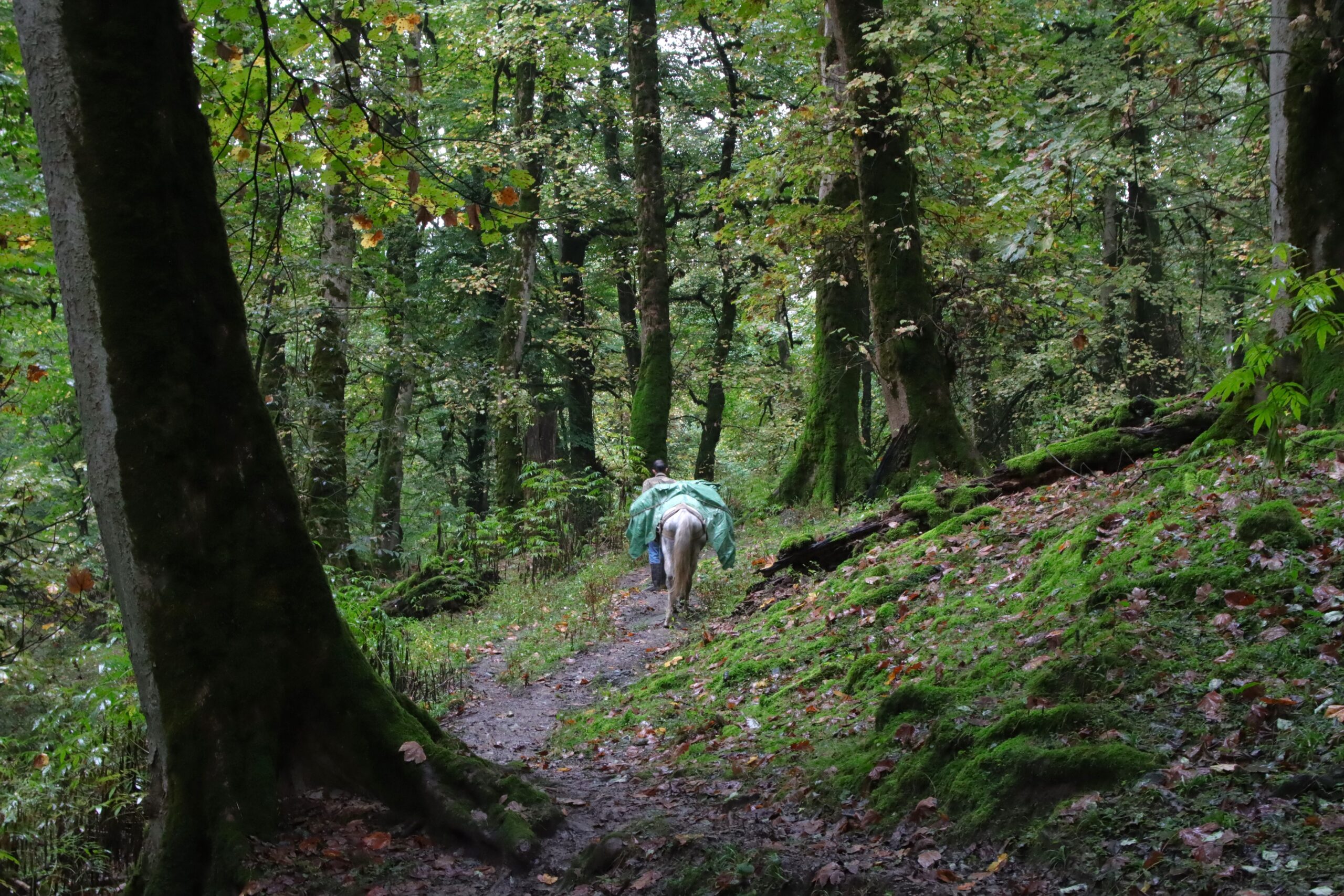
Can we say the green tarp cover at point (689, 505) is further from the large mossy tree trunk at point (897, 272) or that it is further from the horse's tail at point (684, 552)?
the large mossy tree trunk at point (897, 272)

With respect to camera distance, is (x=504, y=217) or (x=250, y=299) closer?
(x=504, y=217)

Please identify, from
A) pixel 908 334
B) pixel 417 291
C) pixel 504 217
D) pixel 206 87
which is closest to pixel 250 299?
pixel 206 87

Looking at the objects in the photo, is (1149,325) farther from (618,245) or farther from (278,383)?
(278,383)

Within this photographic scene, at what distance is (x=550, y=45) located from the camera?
19016mm

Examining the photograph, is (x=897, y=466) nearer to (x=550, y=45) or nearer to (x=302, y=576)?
(x=302, y=576)

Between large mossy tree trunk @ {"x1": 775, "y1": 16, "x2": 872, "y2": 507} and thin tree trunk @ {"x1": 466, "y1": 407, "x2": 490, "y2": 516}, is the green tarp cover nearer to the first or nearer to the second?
large mossy tree trunk @ {"x1": 775, "y1": 16, "x2": 872, "y2": 507}

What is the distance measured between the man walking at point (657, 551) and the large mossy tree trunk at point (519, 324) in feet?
18.0

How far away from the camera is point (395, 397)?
81.0ft

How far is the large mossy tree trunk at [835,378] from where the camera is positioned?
1553cm

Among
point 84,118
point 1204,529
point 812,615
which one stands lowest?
point 812,615

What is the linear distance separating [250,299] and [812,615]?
8013mm

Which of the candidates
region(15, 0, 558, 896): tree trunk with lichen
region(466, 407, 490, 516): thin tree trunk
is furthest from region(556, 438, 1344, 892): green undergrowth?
region(466, 407, 490, 516): thin tree trunk

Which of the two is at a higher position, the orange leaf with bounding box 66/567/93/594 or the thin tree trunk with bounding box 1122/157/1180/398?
the thin tree trunk with bounding box 1122/157/1180/398

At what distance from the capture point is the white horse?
11.0m
